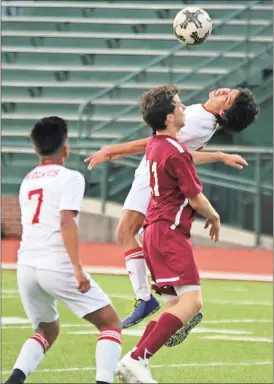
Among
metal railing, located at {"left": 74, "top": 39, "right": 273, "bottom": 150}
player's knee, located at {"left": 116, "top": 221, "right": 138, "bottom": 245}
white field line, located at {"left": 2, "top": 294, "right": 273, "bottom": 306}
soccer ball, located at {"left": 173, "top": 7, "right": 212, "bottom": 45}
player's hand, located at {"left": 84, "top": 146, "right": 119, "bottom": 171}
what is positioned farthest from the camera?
metal railing, located at {"left": 74, "top": 39, "right": 273, "bottom": 150}

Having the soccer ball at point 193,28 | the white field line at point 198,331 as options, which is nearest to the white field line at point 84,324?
the white field line at point 198,331

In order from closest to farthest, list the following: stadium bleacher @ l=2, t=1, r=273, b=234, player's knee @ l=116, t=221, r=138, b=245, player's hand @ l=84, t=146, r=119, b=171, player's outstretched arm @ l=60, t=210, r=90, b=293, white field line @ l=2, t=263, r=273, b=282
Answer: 1. player's outstretched arm @ l=60, t=210, r=90, b=293
2. player's hand @ l=84, t=146, r=119, b=171
3. player's knee @ l=116, t=221, r=138, b=245
4. white field line @ l=2, t=263, r=273, b=282
5. stadium bleacher @ l=2, t=1, r=273, b=234

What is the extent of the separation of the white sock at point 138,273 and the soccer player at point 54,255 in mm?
1234

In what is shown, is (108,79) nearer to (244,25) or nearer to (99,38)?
(99,38)

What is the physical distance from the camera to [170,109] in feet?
26.3

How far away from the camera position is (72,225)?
291 inches

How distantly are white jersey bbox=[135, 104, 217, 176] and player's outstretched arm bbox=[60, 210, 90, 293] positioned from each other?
5.56ft

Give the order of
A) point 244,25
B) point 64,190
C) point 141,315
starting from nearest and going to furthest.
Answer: point 64,190, point 141,315, point 244,25

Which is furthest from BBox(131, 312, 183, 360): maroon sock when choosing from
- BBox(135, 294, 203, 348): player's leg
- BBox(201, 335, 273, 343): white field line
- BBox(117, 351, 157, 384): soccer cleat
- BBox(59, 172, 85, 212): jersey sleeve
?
BBox(201, 335, 273, 343): white field line

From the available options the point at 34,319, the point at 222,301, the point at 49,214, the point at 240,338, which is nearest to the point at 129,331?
the point at 240,338

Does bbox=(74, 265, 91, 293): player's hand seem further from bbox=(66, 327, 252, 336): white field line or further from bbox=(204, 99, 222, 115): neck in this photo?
bbox=(66, 327, 252, 336): white field line

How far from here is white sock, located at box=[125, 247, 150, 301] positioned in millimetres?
9102

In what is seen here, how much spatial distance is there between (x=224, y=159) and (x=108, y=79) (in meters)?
17.1

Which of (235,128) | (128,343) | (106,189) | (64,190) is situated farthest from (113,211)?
(64,190)
